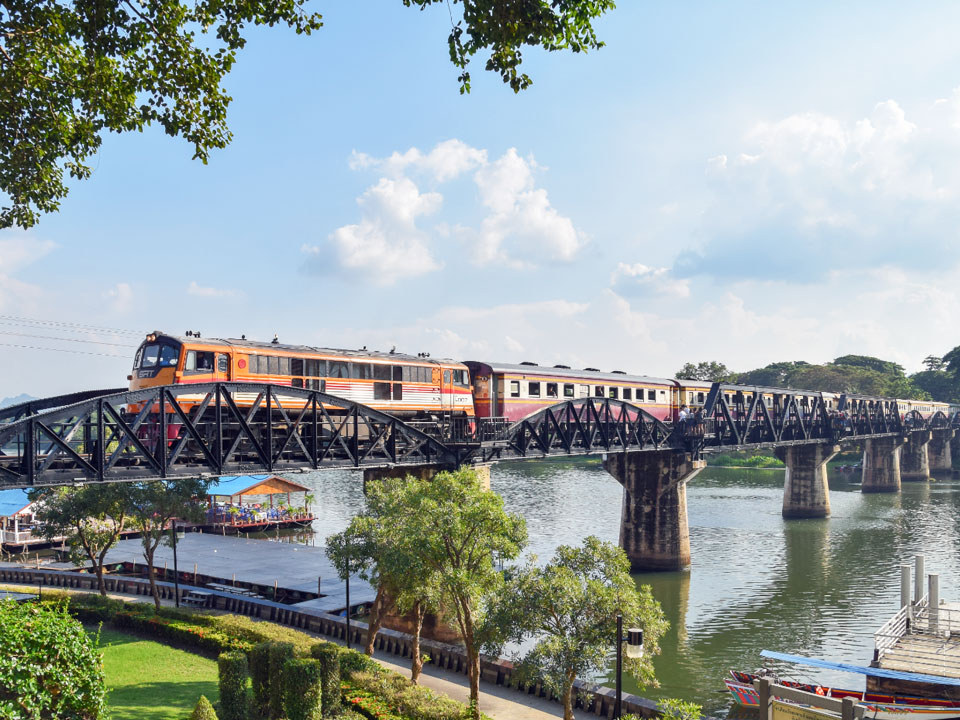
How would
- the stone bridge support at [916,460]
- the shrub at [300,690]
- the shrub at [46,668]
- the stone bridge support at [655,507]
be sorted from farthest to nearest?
the stone bridge support at [916,460], the stone bridge support at [655,507], the shrub at [300,690], the shrub at [46,668]

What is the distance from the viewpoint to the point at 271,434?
31312 mm

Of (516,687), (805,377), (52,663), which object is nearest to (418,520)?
(516,687)

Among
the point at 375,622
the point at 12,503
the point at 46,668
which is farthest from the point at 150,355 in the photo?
the point at 12,503

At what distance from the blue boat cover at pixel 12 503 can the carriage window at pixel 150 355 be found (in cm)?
3288

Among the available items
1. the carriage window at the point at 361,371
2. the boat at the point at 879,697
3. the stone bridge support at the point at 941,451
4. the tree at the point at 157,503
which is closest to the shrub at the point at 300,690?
the boat at the point at 879,697

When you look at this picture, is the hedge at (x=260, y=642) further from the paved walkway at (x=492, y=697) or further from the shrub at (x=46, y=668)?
the shrub at (x=46, y=668)

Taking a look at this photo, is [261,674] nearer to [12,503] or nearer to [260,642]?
[260,642]

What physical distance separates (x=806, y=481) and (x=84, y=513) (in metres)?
70.2

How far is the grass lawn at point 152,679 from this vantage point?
24297 millimetres

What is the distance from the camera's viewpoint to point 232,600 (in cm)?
4106

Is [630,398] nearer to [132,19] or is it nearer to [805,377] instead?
[132,19]

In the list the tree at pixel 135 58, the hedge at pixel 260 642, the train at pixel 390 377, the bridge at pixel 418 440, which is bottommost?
the hedge at pixel 260 642

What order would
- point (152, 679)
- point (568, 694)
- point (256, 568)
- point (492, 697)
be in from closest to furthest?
point (568, 694) → point (152, 679) → point (492, 697) → point (256, 568)

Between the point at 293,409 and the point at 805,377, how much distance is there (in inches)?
5429
